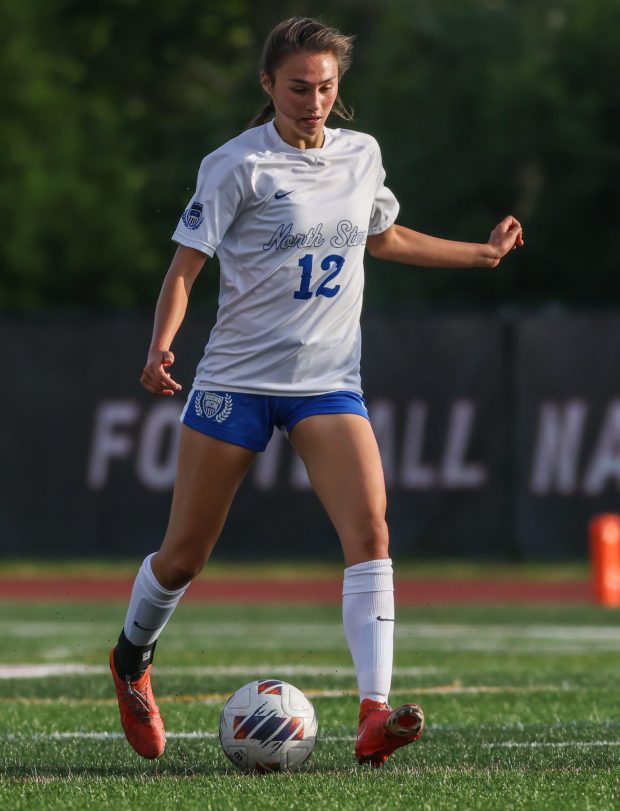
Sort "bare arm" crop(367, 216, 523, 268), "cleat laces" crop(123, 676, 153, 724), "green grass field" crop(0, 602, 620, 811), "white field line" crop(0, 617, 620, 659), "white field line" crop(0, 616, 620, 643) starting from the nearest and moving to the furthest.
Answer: "green grass field" crop(0, 602, 620, 811)
"cleat laces" crop(123, 676, 153, 724)
"bare arm" crop(367, 216, 523, 268)
"white field line" crop(0, 617, 620, 659)
"white field line" crop(0, 616, 620, 643)

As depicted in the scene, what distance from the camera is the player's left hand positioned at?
19.4 feet

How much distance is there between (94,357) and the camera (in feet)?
57.3

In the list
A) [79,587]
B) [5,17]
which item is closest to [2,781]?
[79,587]

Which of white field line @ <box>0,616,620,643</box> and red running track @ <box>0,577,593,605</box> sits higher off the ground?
white field line @ <box>0,616,620,643</box>

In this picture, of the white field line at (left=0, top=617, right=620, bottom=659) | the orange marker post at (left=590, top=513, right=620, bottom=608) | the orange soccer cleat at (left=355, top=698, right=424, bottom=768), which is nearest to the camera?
the orange soccer cleat at (left=355, top=698, right=424, bottom=768)

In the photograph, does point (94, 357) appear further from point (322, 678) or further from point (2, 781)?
point (2, 781)

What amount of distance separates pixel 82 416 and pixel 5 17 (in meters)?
16.8

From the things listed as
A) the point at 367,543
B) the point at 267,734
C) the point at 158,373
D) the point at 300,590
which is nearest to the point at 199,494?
the point at 158,373

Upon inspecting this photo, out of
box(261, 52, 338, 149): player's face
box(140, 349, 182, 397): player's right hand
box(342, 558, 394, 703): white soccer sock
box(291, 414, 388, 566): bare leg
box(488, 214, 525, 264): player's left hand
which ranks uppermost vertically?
box(261, 52, 338, 149): player's face

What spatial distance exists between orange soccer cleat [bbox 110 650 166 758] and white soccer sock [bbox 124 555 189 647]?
0.47ft

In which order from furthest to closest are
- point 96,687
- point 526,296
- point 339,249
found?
point 526,296
point 96,687
point 339,249

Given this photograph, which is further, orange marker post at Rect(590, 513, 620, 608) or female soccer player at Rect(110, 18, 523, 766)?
orange marker post at Rect(590, 513, 620, 608)

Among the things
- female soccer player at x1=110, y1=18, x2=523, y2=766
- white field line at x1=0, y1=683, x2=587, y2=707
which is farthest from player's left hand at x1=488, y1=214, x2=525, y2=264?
white field line at x1=0, y1=683, x2=587, y2=707

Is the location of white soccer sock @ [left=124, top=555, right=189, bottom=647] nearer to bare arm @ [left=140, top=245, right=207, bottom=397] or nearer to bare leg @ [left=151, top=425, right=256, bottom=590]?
bare leg @ [left=151, top=425, right=256, bottom=590]
